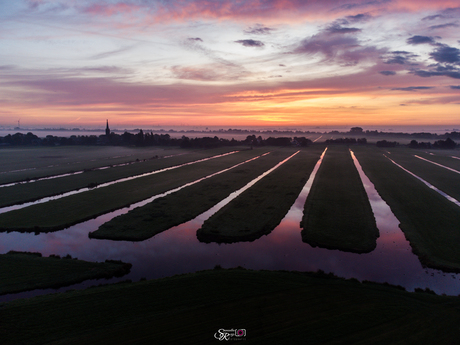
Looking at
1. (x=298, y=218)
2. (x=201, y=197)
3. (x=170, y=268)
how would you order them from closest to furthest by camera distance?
(x=170, y=268) < (x=298, y=218) < (x=201, y=197)

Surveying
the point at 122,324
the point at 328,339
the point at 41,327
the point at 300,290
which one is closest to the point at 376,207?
the point at 300,290

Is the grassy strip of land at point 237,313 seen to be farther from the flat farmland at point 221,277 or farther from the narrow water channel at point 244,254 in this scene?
the narrow water channel at point 244,254

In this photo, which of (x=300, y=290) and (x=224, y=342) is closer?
(x=224, y=342)

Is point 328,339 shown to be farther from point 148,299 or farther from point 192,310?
point 148,299

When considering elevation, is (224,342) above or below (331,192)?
below

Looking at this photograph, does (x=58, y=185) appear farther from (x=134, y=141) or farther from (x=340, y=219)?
(x=134, y=141)

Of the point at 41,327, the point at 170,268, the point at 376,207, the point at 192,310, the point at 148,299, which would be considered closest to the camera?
the point at 41,327
